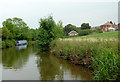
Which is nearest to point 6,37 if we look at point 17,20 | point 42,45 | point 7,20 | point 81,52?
point 7,20

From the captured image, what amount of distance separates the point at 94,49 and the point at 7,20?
3522 centimetres

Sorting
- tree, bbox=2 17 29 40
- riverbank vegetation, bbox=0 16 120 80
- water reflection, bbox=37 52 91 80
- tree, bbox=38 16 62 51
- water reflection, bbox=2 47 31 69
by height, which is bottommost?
water reflection, bbox=37 52 91 80

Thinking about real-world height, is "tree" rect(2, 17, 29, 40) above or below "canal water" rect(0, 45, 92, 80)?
above

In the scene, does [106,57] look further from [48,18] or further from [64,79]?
[48,18]

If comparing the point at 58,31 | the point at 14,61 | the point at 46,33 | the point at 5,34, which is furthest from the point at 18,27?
the point at 14,61

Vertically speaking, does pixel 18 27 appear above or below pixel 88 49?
above

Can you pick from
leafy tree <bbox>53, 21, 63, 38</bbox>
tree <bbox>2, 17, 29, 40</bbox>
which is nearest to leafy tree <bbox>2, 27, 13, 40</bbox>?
tree <bbox>2, 17, 29, 40</bbox>

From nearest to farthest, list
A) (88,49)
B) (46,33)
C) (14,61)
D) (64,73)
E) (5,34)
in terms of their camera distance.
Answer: (64,73) < (88,49) < (14,61) < (46,33) < (5,34)

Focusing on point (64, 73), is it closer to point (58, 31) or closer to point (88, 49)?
point (88, 49)

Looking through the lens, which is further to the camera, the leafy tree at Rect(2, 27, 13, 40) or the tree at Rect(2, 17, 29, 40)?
the tree at Rect(2, 17, 29, 40)

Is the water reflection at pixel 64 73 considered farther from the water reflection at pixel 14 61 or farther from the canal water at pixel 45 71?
the water reflection at pixel 14 61

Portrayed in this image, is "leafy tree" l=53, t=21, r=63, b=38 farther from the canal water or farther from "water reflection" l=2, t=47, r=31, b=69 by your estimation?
the canal water

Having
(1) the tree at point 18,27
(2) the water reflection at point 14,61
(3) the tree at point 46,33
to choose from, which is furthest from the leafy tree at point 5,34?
(2) the water reflection at point 14,61

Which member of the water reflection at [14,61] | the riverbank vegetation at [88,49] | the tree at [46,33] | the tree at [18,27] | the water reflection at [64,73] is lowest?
the water reflection at [64,73]
